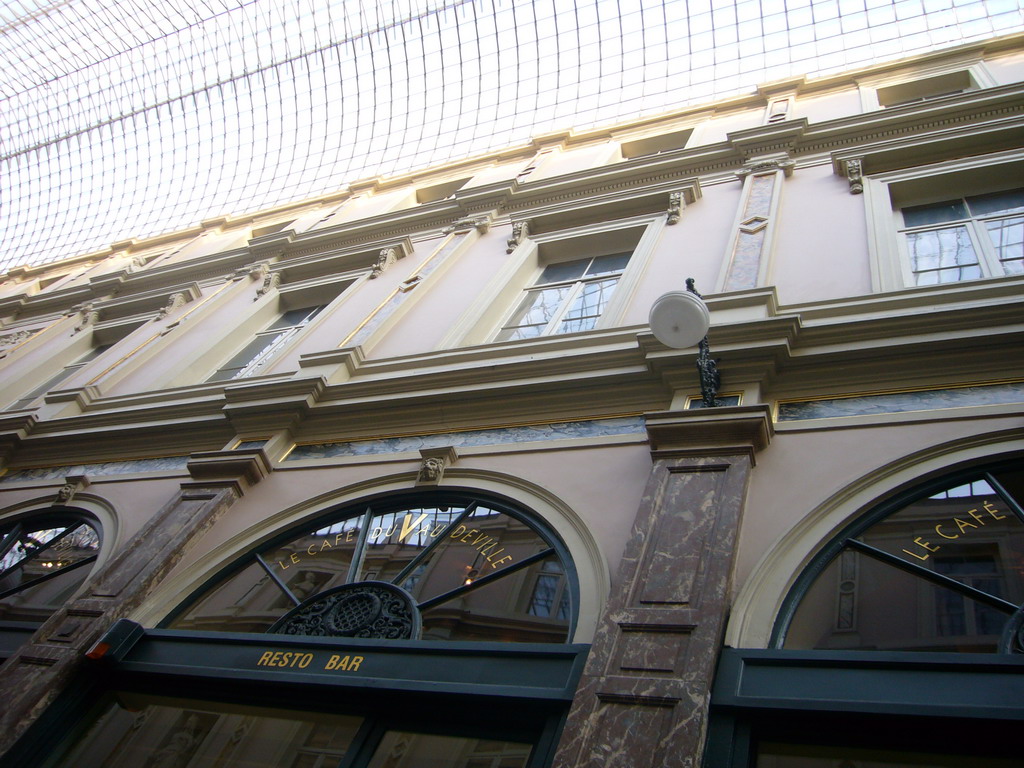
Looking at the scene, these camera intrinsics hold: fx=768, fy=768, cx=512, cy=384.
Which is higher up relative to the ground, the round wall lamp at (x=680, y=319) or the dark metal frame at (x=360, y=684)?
the round wall lamp at (x=680, y=319)

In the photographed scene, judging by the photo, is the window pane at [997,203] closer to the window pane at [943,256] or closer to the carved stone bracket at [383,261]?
the window pane at [943,256]

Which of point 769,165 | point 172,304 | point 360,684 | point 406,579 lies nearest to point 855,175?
point 769,165

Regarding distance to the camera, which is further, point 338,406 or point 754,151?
point 754,151

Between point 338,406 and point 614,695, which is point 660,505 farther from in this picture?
point 338,406

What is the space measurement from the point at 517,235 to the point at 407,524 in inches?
259

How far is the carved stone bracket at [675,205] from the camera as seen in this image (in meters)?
11.1

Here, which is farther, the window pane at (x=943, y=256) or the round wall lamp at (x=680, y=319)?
the window pane at (x=943, y=256)

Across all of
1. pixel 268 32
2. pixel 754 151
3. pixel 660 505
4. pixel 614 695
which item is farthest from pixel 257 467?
pixel 268 32

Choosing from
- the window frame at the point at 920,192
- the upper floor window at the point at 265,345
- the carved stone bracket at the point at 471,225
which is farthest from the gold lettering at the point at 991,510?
the carved stone bracket at the point at 471,225

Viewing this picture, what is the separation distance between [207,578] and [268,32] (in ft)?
64.7

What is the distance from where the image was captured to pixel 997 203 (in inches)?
372

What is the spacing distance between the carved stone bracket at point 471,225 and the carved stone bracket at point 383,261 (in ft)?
3.50

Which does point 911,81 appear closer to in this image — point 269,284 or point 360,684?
point 269,284

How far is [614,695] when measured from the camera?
4.42 meters
